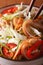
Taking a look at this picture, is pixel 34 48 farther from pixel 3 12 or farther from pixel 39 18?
pixel 3 12

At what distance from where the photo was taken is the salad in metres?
0.74

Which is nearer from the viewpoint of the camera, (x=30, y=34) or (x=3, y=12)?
(x=30, y=34)

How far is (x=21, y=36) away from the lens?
780 millimetres

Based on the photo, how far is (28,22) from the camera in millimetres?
798

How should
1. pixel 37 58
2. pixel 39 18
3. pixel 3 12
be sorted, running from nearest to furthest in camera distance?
pixel 37 58 → pixel 39 18 → pixel 3 12

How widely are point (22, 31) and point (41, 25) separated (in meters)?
0.07

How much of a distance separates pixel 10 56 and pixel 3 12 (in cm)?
26

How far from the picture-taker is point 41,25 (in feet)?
2.63

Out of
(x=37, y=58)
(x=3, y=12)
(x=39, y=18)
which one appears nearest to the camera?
(x=37, y=58)

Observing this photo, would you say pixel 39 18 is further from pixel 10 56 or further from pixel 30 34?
pixel 10 56

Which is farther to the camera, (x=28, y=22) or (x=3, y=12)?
(x=3, y=12)

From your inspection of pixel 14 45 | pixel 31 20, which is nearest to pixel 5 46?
pixel 14 45

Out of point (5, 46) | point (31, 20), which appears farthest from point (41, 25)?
point (5, 46)

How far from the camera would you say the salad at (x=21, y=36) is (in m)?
0.74
